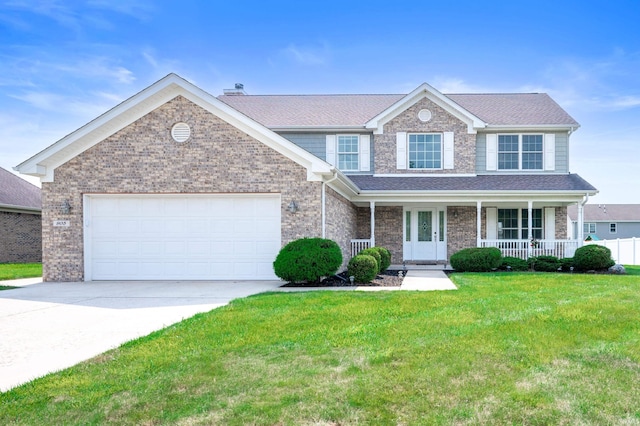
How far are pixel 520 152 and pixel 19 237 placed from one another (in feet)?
75.1

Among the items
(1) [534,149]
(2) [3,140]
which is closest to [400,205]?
(1) [534,149]

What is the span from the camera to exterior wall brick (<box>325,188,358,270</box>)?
1395 centimetres

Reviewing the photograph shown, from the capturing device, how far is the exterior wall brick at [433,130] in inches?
743

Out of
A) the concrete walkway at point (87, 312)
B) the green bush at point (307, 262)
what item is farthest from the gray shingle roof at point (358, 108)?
the concrete walkway at point (87, 312)

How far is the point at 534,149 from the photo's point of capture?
19312 millimetres

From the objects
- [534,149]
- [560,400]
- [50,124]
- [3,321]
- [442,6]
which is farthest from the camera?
[534,149]

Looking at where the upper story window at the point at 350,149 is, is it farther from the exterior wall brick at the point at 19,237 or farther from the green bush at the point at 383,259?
the exterior wall brick at the point at 19,237

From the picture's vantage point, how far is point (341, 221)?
52.3 feet

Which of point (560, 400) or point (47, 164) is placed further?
point (47, 164)

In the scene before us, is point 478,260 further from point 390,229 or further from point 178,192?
point 178,192

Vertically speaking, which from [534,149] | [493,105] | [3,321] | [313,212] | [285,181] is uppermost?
[493,105]

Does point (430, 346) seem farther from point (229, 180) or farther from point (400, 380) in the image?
point (229, 180)

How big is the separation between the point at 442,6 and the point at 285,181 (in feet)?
20.4

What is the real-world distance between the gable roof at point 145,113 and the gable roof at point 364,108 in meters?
6.38
